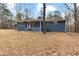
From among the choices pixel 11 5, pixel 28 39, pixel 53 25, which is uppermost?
pixel 11 5

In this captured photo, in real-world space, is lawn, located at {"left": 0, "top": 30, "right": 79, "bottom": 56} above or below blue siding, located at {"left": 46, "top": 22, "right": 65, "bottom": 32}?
below

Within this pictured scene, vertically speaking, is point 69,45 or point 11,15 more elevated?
point 11,15

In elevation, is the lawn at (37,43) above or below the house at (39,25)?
below

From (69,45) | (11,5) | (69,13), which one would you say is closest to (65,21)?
(69,13)

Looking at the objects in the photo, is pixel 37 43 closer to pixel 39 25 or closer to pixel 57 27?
pixel 39 25

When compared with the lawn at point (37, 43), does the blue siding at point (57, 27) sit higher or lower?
higher

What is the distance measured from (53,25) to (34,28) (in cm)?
28

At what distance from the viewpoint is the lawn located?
316 cm

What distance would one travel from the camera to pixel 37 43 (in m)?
3.21

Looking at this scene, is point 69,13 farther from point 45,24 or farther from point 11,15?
point 11,15

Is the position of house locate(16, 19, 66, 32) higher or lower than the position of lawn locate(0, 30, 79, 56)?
higher

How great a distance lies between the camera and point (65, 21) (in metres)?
3.24

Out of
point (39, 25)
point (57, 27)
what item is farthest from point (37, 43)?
point (57, 27)

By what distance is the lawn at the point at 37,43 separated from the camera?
316 cm
